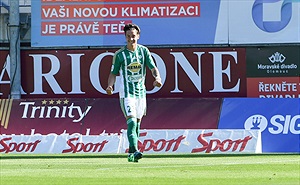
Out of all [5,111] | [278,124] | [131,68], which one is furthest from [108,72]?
[131,68]

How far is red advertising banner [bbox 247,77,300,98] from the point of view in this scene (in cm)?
2478

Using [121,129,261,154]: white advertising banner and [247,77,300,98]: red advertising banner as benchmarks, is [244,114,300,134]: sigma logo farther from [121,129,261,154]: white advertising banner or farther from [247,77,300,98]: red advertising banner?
[247,77,300,98]: red advertising banner

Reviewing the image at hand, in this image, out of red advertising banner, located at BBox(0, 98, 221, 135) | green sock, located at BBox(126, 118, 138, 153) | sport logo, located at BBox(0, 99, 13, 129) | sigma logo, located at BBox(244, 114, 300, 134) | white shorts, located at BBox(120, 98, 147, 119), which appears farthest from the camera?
sport logo, located at BBox(0, 99, 13, 129)

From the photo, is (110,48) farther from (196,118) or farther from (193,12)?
(196,118)

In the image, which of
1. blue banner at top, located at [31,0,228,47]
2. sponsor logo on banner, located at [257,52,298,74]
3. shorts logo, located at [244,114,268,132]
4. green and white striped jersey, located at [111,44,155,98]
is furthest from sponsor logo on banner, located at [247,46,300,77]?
green and white striped jersey, located at [111,44,155,98]

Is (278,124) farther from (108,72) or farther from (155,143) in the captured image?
(108,72)

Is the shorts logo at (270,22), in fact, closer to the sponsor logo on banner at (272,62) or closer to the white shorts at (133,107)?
the sponsor logo on banner at (272,62)

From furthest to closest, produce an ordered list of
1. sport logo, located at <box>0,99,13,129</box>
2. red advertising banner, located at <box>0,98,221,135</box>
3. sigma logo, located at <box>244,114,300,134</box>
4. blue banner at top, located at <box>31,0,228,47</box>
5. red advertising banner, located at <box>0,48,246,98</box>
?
red advertising banner, located at <box>0,48,246,98</box> → blue banner at top, located at <box>31,0,228,47</box> → sport logo, located at <box>0,99,13,129</box> → red advertising banner, located at <box>0,98,221,135</box> → sigma logo, located at <box>244,114,300,134</box>

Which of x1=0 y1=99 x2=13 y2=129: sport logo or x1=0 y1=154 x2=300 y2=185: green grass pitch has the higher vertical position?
x1=0 y1=99 x2=13 y2=129: sport logo

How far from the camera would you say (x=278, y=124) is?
71.2 feet

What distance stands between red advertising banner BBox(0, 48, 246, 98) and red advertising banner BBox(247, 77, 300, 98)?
0.83ft

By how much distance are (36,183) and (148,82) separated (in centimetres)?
1415

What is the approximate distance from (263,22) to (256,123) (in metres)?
3.92

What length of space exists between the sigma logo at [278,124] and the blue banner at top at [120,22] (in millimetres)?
3675
